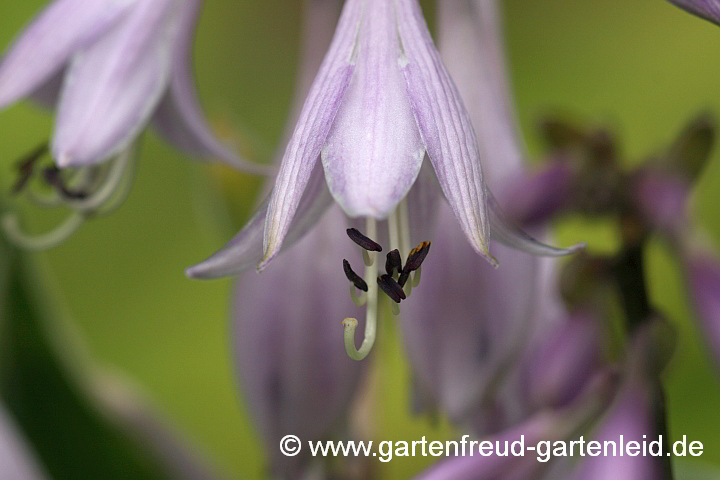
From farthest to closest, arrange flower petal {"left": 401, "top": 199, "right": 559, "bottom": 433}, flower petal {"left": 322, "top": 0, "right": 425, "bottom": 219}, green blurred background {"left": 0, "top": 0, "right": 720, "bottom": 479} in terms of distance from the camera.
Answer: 1. green blurred background {"left": 0, "top": 0, "right": 720, "bottom": 479}
2. flower petal {"left": 401, "top": 199, "right": 559, "bottom": 433}
3. flower petal {"left": 322, "top": 0, "right": 425, "bottom": 219}

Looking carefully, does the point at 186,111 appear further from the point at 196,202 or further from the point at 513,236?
the point at 196,202

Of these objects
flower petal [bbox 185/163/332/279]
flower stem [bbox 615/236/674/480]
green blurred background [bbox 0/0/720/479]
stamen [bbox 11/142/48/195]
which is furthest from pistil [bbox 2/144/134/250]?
green blurred background [bbox 0/0/720/479]

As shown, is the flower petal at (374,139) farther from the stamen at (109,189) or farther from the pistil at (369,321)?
the stamen at (109,189)

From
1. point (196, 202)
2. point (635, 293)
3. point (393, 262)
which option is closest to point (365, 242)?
point (393, 262)

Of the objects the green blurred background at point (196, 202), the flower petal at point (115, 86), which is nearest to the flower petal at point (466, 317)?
the flower petal at point (115, 86)

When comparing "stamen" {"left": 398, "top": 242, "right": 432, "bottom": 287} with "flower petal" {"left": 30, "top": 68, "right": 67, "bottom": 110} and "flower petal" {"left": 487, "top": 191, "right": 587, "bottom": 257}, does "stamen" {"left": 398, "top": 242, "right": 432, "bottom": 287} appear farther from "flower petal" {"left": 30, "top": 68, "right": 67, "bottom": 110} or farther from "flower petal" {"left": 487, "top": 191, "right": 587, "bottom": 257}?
"flower petal" {"left": 30, "top": 68, "right": 67, "bottom": 110}
